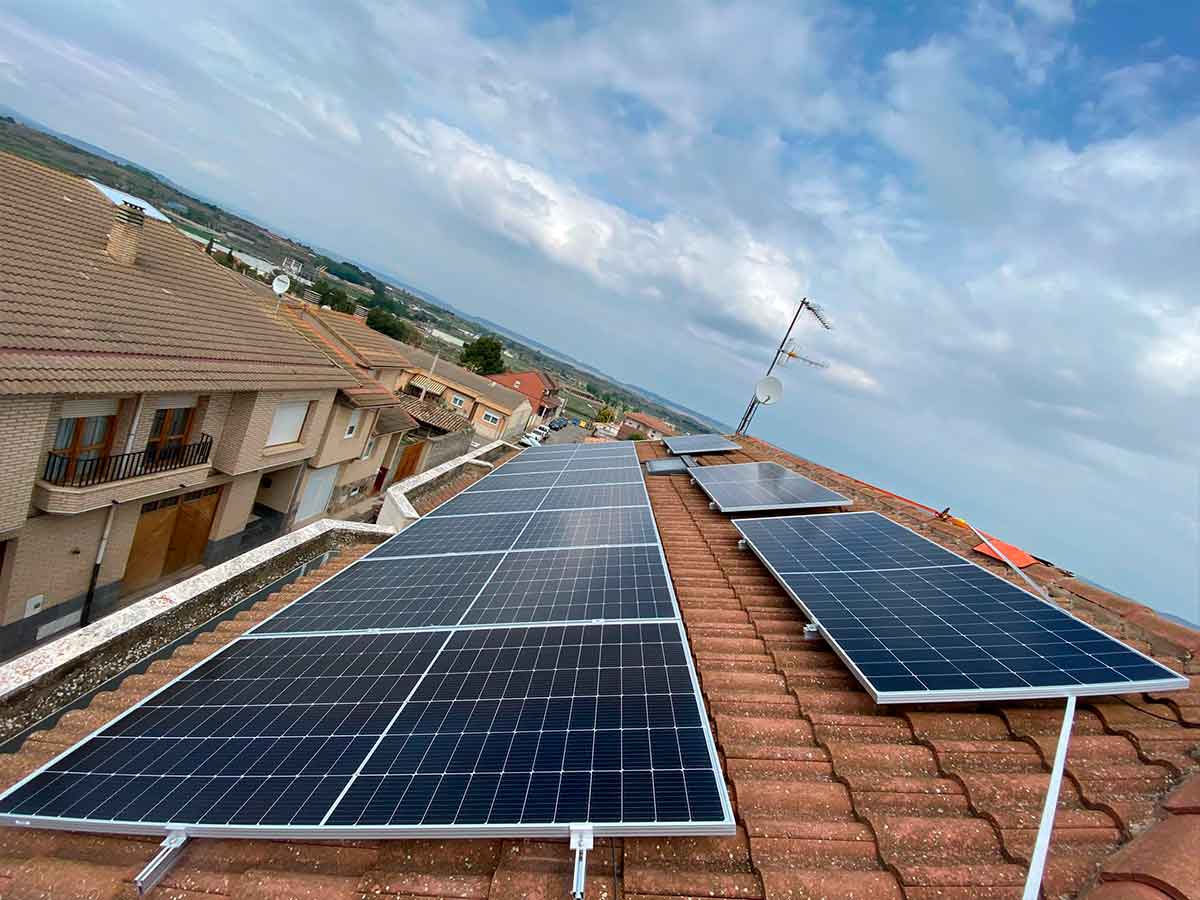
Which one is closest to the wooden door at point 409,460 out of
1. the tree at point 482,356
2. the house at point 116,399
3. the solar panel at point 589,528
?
the house at point 116,399

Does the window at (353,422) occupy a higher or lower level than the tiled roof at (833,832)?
lower

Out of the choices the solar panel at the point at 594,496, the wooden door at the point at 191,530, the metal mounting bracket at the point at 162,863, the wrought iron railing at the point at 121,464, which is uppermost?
the solar panel at the point at 594,496

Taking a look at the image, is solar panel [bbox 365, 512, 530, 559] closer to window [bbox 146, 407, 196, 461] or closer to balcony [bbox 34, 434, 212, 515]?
balcony [bbox 34, 434, 212, 515]

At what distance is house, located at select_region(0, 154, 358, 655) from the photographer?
37.6 ft

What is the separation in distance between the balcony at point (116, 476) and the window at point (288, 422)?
2839 millimetres

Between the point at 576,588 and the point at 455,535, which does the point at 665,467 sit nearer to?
the point at 455,535

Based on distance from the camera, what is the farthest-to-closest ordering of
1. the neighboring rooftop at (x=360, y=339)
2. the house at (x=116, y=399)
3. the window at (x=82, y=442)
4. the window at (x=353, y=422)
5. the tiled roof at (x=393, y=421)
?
the neighboring rooftop at (x=360, y=339) < the tiled roof at (x=393, y=421) < the window at (x=353, y=422) < the window at (x=82, y=442) < the house at (x=116, y=399)

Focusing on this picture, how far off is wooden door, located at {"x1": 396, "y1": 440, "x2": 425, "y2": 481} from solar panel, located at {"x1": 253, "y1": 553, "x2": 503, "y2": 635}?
27514mm

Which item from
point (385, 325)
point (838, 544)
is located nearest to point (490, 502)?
point (838, 544)

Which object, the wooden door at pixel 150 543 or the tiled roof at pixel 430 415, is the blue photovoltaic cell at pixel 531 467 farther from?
the tiled roof at pixel 430 415

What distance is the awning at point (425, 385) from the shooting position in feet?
206

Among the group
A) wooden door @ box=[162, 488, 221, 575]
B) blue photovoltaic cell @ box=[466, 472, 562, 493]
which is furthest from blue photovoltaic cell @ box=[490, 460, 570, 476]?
wooden door @ box=[162, 488, 221, 575]

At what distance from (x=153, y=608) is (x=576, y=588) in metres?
5.99

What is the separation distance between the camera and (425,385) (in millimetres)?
62719
